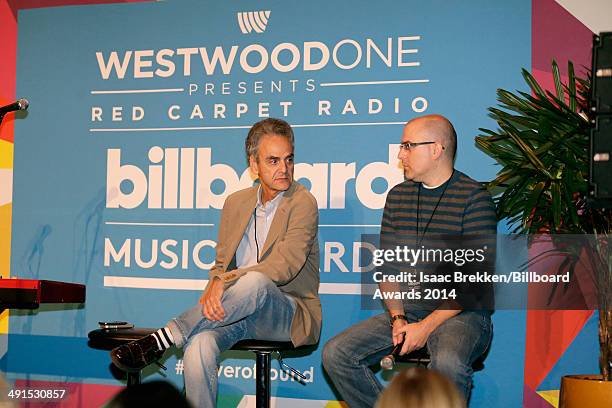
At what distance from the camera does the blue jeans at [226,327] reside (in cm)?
358

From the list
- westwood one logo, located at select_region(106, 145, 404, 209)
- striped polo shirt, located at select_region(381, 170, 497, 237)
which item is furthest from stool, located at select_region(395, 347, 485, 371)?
westwood one logo, located at select_region(106, 145, 404, 209)

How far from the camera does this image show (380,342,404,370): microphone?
347cm

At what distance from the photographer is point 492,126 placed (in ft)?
15.0

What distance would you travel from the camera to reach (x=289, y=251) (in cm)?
386

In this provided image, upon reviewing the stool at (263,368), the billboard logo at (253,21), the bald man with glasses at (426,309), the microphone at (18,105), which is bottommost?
the stool at (263,368)

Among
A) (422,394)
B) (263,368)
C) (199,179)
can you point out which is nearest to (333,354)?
(263,368)

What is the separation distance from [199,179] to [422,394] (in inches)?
138

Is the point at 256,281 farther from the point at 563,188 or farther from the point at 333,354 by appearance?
the point at 563,188

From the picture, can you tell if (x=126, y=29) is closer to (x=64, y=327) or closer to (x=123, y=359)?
(x=64, y=327)

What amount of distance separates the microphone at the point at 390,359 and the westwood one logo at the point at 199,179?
1.22 meters

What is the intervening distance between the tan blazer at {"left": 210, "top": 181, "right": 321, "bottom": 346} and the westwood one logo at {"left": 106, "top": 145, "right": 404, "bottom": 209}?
67 centimetres

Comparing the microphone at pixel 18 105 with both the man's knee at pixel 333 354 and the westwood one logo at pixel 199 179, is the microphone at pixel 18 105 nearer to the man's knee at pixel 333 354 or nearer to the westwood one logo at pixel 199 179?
the westwood one logo at pixel 199 179

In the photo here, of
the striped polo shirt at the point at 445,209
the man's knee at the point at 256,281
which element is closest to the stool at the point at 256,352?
the man's knee at the point at 256,281

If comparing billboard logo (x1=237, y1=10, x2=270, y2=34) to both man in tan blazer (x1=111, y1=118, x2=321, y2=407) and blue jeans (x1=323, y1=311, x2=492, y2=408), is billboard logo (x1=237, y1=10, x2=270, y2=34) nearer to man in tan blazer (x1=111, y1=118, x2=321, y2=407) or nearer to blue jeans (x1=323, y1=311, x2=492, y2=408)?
man in tan blazer (x1=111, y1=118, x2=321, y2=407)
